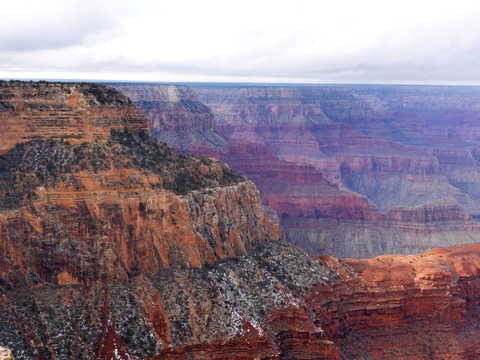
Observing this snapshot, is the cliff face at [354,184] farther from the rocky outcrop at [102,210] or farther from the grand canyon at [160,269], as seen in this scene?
the rocky outcrop at [102,210]

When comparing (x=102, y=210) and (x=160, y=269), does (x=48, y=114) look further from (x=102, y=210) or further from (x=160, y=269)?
(x=160, y=269)

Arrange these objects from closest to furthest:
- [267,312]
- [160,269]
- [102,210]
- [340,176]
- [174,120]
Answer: [102,210], [267,312], [160,269], [174,120], [340,176]

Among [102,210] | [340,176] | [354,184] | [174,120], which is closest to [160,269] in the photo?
[102,210]

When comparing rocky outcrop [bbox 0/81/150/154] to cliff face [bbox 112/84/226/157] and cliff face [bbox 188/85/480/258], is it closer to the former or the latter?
cliff face [bbox 188/85/480/258]

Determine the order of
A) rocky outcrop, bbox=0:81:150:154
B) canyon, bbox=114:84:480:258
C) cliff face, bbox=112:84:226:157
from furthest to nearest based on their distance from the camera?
cliff face, bbox=112:84:226:157 < canyon, bbox=114:84:480:258 < rocky outcrop, bbox=0:81:150:154

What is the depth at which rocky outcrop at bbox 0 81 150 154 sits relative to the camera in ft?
152

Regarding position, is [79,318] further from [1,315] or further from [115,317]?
[1,315]

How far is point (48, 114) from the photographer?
4650 centimetres

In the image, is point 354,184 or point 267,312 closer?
point 267,312

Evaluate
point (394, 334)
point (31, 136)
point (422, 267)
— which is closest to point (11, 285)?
point (31, 136)

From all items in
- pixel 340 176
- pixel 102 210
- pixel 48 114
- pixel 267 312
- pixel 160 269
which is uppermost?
pixel 48 114

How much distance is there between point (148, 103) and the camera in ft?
454

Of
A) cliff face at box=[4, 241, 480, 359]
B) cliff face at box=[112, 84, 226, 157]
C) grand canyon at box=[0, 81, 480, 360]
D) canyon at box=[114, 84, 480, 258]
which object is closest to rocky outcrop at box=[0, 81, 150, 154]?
grand canyon at box=[0, 81, 480, 360]

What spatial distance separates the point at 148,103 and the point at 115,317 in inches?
4075
